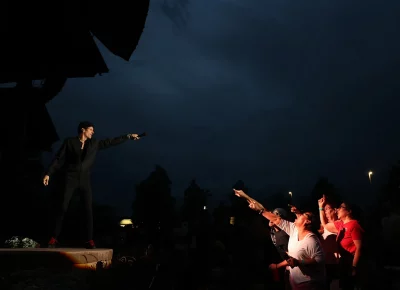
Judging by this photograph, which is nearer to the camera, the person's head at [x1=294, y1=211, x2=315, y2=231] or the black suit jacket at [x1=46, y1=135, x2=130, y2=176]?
the person's head at [x1=294, y1=211, x2=315, y2=231]

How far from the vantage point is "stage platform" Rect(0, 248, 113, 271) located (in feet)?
11.8

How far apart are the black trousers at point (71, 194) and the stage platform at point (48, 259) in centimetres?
98

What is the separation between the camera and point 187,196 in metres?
62.7

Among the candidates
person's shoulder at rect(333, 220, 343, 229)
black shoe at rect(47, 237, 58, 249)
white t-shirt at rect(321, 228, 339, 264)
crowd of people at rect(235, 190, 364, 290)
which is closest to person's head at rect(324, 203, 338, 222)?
crowd of people at rect(235, 190, 364, 290)

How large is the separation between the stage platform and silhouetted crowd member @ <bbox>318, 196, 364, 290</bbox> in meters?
3.56

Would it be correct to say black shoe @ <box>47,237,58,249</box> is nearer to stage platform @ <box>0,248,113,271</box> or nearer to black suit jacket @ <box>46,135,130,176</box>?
stage platform @ <box>0,248,113,271</box>

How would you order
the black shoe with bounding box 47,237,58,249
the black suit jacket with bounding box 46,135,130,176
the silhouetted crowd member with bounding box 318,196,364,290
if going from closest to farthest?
the silhouetted crowd member with bounding box 318,196,364,290 → the black shoe with bounding box 47,237,58,249 → the black suit jacket with bounding box 46,135,130,176

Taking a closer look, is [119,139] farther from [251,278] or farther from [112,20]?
[251,278]

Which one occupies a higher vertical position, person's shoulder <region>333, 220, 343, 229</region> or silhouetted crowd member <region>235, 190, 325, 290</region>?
person's shoulder <region>333, 220, 343, 229</region>

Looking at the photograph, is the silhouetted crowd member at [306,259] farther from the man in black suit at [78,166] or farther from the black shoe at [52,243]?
the black shoe at [52,243]

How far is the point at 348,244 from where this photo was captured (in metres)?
4.82

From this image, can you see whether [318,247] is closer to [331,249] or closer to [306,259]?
[306,259]

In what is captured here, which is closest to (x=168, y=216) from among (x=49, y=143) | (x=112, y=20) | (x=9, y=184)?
(x=49, y=143)

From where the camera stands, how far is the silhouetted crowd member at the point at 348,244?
4.55 m
